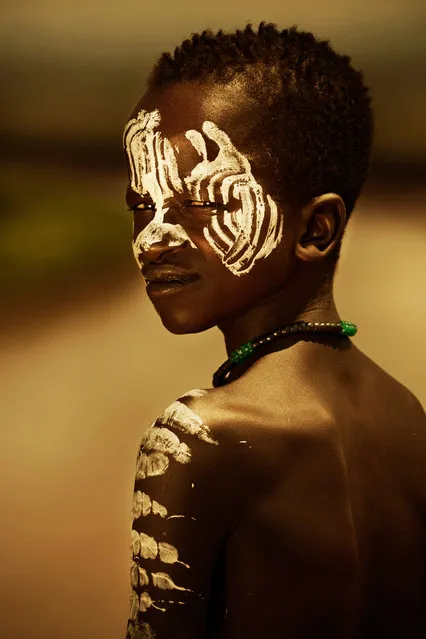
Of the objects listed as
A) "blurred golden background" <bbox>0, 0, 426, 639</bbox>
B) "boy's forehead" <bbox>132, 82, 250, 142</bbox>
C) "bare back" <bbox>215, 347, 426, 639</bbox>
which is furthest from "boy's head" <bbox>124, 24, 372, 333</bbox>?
"blurred golden background" <bbox>0, 0, 426, 639</bbox>

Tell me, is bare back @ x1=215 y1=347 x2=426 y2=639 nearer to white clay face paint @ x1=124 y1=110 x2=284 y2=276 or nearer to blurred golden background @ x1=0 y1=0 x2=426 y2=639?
white clay face paint @ x1=124 y1=110 x2=284 y2=276

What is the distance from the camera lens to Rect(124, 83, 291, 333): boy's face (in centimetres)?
131

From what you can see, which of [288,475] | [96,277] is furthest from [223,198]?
[96,277]

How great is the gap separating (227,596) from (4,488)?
117 centimetres

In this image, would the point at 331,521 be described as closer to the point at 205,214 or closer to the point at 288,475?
the point at 288,475

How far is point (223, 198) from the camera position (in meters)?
1.32

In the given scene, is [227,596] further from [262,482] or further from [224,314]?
[224,314]

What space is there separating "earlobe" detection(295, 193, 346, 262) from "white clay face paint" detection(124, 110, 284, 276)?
1.3 inches

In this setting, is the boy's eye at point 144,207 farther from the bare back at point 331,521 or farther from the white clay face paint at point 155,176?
the bare back at point 331,521

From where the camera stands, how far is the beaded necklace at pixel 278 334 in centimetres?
131

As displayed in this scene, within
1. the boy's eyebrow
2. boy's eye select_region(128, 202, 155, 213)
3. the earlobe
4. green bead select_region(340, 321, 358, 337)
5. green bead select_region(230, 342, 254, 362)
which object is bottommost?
green bead select_region(230, 342, 254, 362)

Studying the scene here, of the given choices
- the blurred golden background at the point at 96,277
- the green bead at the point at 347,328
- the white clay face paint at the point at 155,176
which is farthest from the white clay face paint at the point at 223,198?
the blurred golden background at the point at 96,277

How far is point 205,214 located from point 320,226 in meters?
0.14

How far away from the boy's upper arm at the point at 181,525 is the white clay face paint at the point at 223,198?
0.22 metres
